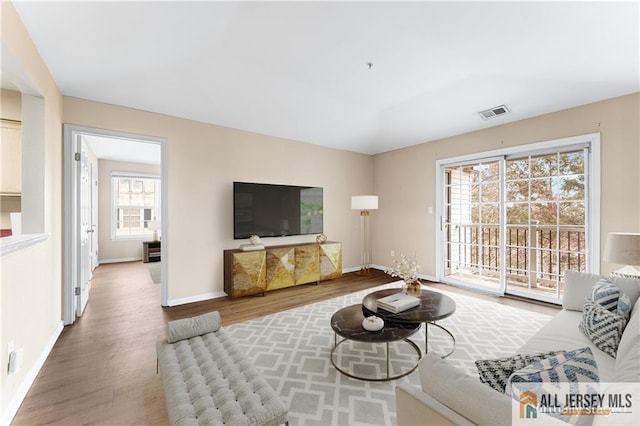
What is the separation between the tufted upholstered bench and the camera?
120cm

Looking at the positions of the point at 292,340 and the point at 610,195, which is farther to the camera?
the point at 610,195

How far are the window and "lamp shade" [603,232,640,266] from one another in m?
8.20

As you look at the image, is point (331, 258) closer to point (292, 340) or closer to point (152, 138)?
point (292, 340)

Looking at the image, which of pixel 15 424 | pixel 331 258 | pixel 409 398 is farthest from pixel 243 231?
pixel 409 398

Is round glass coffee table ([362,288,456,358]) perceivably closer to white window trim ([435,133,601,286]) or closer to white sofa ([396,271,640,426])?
white sofa ([396,271,640,426])

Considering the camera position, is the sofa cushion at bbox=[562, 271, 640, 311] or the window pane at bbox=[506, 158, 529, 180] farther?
the window pane at bbox=[506, 158, 529, 180]

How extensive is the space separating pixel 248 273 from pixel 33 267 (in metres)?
2.21

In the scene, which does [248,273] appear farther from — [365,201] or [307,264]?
[365,201]

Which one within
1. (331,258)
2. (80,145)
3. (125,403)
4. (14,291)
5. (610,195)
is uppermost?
(80,145)

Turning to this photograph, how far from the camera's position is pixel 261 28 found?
8.81ft

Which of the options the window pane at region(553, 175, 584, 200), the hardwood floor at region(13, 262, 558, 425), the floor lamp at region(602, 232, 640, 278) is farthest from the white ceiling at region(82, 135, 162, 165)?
the window pane at region(553, 175, 584, 200)

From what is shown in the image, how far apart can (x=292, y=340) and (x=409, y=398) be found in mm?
1816

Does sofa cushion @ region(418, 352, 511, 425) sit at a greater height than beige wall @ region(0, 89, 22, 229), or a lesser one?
lesser

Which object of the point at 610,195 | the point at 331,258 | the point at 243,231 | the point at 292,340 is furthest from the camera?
the point at 331,258
